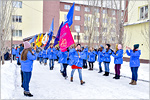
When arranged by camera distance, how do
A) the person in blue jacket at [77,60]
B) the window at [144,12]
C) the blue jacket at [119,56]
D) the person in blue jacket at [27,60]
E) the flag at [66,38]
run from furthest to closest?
the window at [144,12] < the blue jacket at [119,56] < the person in blue jacket at [77,60] < the flag at [66,38] < the person in blue jacket at [27,60]

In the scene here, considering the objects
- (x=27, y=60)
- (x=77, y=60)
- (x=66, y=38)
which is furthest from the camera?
(x=77, y=60)

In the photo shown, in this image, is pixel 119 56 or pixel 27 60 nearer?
pixel 27 60

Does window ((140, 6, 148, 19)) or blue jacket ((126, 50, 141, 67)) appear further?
window ((140, 6, 148, 19))

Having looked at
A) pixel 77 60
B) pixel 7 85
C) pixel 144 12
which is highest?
pixel 144 12

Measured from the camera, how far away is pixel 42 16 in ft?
123

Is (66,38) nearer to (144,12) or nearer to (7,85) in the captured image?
(7,85)

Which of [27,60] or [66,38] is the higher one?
[66,38]

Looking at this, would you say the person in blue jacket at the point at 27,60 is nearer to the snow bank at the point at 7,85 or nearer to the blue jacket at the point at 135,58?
the snow bank at the point at 7,85

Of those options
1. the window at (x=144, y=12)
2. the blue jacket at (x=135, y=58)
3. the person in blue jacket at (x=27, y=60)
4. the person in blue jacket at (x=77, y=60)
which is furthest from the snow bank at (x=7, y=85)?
the window at (x=144, y=12)

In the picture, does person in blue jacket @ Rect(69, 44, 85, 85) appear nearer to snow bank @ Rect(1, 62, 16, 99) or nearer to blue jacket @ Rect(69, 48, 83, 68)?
blue jacket @ Rect(69, 48, 83, 68)

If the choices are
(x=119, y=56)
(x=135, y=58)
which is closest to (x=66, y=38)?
(x=119, y=56)

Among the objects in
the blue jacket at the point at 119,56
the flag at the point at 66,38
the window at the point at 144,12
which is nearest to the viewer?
the flag at the point at 66,38

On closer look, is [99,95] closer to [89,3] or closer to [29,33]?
[89,3]

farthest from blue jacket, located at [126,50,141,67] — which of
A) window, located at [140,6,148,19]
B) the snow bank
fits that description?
window, located at [140,6,148,19]
